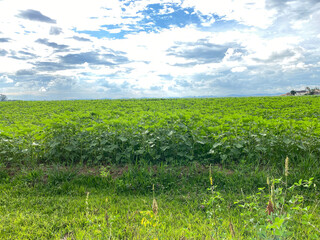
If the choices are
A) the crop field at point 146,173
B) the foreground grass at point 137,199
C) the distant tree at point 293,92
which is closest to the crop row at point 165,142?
Result: the crop field at point 146,173

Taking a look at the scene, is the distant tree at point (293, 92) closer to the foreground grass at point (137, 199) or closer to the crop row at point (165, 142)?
the crop row at point (165, 142)

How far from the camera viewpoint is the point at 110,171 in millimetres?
5586

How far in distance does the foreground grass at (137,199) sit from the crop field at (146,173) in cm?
2

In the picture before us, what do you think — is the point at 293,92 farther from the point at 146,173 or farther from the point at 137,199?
the point at 137,199

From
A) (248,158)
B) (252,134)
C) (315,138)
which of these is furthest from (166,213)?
(315,138)

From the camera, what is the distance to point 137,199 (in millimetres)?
4461

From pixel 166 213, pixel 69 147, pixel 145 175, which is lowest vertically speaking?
pixel 166 213

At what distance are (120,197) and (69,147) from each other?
2.35 metres

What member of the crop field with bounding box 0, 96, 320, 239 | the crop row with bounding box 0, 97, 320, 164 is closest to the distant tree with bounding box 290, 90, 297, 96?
the crop row with bounding box 0, 97, 320, 164

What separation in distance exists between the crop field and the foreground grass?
0.07 ft

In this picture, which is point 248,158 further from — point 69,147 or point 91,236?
point 69,147

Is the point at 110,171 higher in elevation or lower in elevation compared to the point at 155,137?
lower

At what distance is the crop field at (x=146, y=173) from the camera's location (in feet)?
12.5

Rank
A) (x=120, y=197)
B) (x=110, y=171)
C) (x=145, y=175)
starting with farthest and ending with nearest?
(x=110, y=171), (x=145, y=175), (x=120, y=197)
